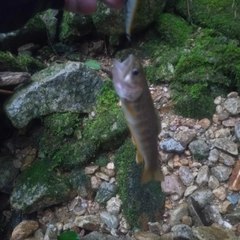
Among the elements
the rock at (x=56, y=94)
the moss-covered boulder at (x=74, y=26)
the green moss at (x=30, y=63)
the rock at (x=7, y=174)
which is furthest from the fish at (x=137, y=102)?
the moss-covered boulder at (x=74, y=26)

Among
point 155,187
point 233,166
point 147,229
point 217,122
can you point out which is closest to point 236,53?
point 217,122

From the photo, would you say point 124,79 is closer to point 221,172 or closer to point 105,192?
point 221,172

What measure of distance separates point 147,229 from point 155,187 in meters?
0.25

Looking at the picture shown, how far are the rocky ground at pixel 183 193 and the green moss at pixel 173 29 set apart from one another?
1.77ft

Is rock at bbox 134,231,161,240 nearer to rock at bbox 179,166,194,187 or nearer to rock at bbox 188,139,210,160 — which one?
rock at bbox 179,166,194,187

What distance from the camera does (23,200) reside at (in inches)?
123

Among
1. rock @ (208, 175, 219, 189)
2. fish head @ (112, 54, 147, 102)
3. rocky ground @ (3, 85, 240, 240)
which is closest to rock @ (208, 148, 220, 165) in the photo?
rocky ground @ (3, 85, 240, 240)

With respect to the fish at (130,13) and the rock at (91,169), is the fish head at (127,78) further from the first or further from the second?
the rock at (91,169)

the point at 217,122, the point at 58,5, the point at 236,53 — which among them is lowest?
the point at 217,122

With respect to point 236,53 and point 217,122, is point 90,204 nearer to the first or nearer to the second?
point 217,122

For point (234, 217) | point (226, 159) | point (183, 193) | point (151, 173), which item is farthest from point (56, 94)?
point (151, 173)

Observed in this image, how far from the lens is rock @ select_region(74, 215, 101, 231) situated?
9.46 feet

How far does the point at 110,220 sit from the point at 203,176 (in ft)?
2.00

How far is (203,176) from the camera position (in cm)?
280
